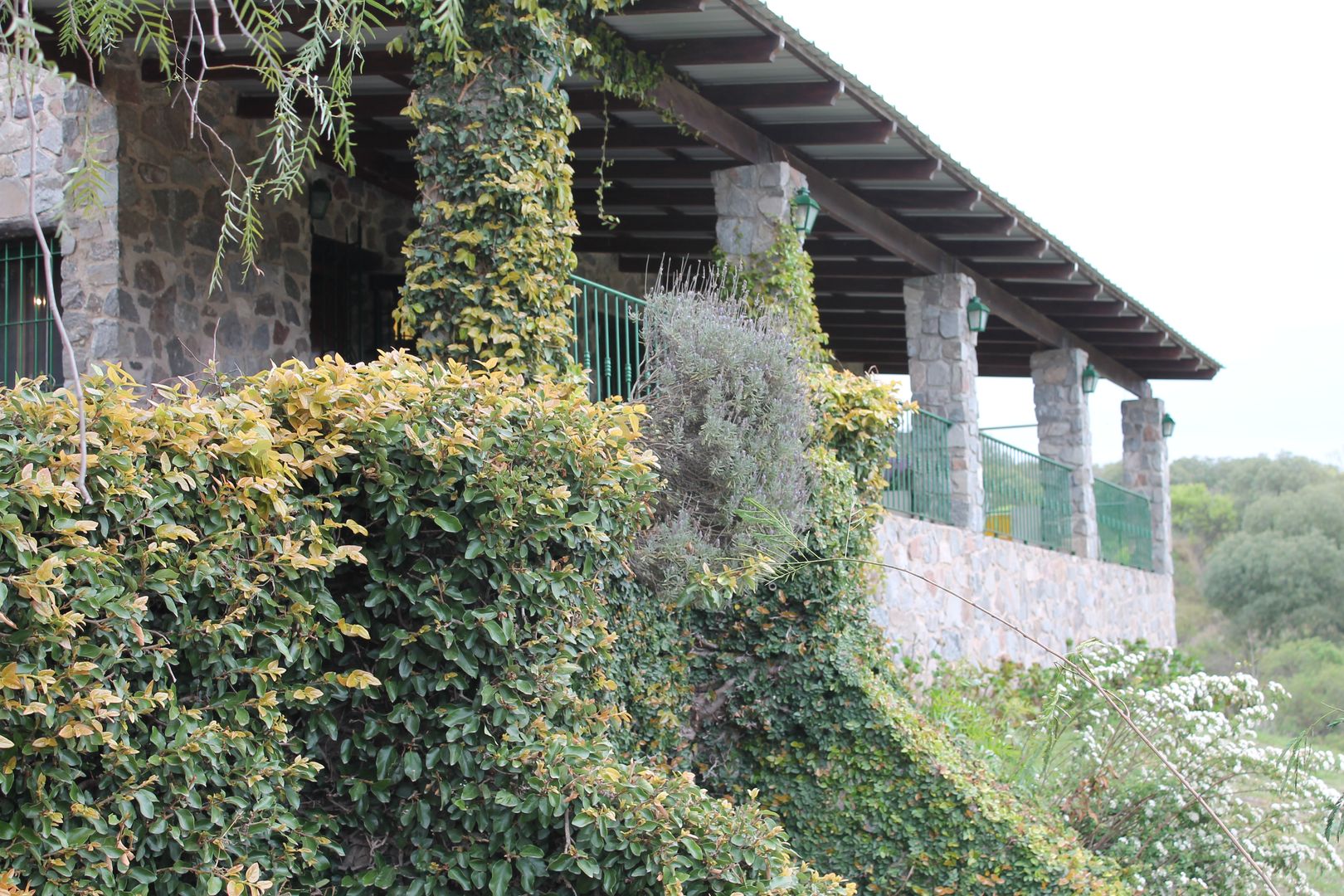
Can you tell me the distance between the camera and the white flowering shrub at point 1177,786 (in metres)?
7.23

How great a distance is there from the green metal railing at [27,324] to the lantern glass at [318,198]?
1.62 m

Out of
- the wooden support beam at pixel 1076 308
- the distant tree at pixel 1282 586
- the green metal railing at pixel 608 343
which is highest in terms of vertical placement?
the wooden support beam at pixel 1076 308

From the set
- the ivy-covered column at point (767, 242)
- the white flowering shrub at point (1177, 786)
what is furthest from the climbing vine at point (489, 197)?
the white flowering shrub at point (1177, 786)

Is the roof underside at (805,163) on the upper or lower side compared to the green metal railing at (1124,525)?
upper

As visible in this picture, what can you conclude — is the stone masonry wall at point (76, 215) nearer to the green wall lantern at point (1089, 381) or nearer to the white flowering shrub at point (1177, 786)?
the white flowering shrub at point (1177, 786)

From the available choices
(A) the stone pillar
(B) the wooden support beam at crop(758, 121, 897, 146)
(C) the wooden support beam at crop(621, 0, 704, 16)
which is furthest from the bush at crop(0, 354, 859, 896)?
(B) the wooden support beam at crop(758, 121, 897, 146)

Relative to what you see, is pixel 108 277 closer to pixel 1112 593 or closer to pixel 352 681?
pixel 352 681

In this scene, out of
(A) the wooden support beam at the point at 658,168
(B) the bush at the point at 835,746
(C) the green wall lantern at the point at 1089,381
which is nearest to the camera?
(B) the bush at the point at 835,746

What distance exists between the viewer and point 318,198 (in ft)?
28.1

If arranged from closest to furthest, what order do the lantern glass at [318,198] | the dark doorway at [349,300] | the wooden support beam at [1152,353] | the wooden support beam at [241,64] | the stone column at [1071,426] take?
the wooden support beam at [241,64]
the lantern glass at [318,198]
the dark doorway at [349,300]
the stone column at [1071,426]
the wooden support beam at [1152,353]

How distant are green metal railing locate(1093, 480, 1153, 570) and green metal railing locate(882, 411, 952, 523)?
165 inches

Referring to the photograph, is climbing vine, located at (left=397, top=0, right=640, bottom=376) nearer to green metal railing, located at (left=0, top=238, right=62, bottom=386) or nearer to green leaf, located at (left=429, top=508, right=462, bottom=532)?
green leaf, located at (left=429, top=508, right=462, bottom=532)

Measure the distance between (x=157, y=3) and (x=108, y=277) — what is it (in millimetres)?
1508

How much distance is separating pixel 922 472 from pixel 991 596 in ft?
5.35
